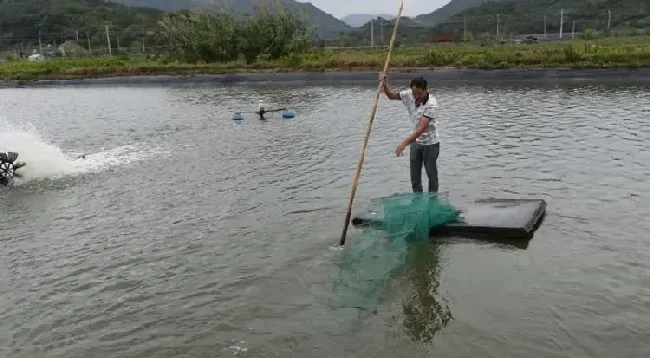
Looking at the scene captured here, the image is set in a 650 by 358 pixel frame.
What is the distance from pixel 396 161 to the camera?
446 inches

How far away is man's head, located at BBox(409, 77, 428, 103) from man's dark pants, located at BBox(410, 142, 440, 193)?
669mm

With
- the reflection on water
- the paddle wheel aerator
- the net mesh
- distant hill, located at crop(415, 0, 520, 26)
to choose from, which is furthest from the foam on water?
distant hill, located at crop(415, 0, 520, 26)

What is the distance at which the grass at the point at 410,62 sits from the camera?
974 inches

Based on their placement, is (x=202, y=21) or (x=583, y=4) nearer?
(x=202, y=21)

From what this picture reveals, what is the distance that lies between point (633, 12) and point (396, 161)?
5237 cm

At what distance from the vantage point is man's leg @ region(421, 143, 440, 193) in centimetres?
729

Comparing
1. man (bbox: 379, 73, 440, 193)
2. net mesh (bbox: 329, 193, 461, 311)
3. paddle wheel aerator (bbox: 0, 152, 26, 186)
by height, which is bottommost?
net mesh (bbox: 329, 193, 461, 311)

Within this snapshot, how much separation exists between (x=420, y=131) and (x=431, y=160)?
623 millimetres

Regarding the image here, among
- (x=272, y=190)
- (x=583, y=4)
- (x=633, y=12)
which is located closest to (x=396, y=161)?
(x=272, y=190)

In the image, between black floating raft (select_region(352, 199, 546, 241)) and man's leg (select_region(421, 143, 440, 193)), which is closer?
black floating raft (select_region(352, 199, 546, 241))

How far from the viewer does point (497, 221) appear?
708cm

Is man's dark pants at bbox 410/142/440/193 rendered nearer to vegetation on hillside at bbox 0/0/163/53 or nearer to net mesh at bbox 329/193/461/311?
net mesh at bbox 329/193/461/311

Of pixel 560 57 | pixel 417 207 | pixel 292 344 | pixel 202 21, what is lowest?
pixel 292 344

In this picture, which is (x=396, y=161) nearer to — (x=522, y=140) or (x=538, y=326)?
(x=522, y=140)
